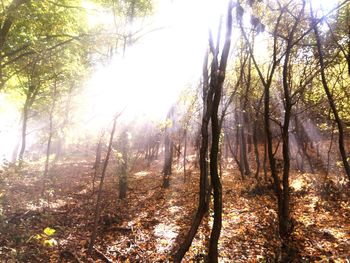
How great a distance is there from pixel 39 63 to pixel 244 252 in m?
13.6

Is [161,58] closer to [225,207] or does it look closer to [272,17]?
[272,17]

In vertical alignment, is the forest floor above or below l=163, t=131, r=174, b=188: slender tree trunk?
below

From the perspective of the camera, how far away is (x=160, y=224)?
11.6 metres

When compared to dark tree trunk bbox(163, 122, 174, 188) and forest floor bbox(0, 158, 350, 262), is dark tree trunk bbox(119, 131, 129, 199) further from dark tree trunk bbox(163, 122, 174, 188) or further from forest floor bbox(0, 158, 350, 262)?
dark tree trunk bbox(163, 122, 174, 188)

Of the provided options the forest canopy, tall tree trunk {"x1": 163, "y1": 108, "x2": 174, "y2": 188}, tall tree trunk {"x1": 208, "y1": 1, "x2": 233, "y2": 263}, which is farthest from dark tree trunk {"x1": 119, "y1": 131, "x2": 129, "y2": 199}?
tall tree trunk {"x1": 208, "y1": 1, "x2": 233, "y2": 263}

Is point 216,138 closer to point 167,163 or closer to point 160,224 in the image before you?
point 160,224

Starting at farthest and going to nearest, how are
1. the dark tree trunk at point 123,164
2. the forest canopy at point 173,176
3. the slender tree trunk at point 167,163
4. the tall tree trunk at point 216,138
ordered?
the slender tree trunk at point 167,163 < the dark tree trunk at point 123,164 < the forest canopy at point 173,176 < the tall tree trunk at point 216,138

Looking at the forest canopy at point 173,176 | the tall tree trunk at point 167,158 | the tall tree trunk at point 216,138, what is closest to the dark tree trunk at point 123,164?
the forest canopy at point 173,176

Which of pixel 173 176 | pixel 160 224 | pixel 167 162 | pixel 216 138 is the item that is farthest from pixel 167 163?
pixel 216 138

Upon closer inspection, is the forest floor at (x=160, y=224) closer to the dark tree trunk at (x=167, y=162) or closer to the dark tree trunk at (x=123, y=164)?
the dark tree trunk at (x=123, y=164)

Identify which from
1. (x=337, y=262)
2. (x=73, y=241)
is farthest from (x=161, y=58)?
(x=337, y=262)

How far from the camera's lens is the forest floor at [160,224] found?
8.63m

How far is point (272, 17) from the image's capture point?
42.4 ft

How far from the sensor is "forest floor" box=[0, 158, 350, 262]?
8633mm
